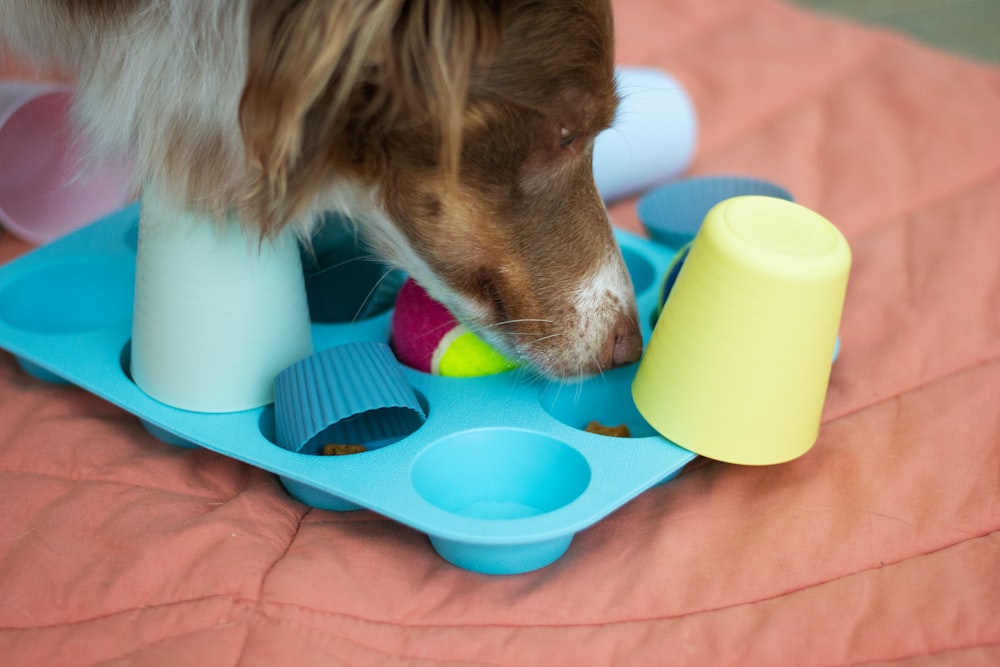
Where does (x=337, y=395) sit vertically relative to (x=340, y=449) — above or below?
above

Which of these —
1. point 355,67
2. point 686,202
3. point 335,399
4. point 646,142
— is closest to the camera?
point 355,67

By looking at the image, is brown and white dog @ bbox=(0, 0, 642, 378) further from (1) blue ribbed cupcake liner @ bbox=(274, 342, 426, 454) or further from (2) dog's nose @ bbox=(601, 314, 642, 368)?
(1) blue ribbed cupcake liner @ bbox=(274, 342, 426, 454)

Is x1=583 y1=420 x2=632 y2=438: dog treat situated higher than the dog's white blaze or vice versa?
the dog's white blaze

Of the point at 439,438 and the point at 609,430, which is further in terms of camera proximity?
the point at 609,430

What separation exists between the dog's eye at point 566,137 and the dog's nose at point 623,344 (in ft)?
0.97

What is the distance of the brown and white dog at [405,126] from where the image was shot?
126 cm

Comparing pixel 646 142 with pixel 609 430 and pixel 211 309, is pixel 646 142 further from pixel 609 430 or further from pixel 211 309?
pixel 211 309

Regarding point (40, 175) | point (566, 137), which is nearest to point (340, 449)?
point (566, 137)

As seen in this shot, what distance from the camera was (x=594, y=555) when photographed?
1490 millimetres

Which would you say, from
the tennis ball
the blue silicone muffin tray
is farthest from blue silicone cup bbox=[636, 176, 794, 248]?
the tennis ball

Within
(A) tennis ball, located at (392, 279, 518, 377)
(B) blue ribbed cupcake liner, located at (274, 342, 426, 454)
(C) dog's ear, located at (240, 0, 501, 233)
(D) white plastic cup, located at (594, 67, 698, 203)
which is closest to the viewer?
(C) dog's ear, located at (240, 0, 501, 233)

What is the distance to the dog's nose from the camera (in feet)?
5.38

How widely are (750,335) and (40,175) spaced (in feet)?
5.31

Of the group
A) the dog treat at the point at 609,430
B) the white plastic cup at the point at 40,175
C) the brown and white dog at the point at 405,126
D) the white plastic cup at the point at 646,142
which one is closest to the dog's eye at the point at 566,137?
the brown and white dog at the point at 405,126
